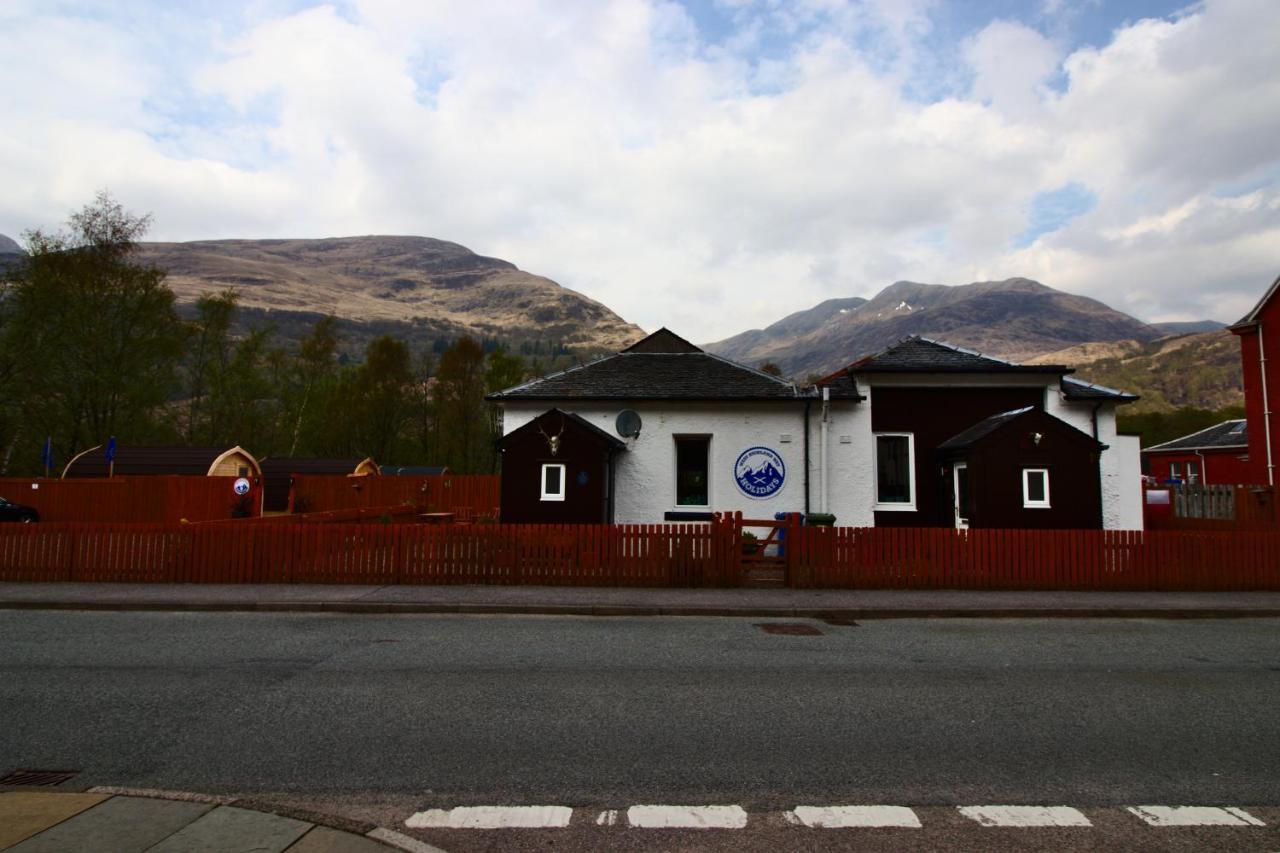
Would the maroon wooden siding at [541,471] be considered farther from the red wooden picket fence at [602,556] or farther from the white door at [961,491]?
the white door at [961,491]

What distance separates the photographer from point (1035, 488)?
667 inches

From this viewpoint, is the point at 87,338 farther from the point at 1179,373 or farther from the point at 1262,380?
the point at 1179,373

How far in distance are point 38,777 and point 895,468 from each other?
60.4 ft

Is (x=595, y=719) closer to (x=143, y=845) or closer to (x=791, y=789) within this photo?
(x=791, y=789)

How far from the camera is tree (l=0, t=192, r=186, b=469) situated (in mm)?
31625

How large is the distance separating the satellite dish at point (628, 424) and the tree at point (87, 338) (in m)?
26.9

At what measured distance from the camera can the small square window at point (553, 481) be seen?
1798 centimetres

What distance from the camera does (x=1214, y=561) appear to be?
14.2 meters

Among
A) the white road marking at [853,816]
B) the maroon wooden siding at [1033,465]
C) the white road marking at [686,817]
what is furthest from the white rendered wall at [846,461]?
the white road marking at [686,817]

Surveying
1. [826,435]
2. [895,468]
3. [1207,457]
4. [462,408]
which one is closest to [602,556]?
[826,435]

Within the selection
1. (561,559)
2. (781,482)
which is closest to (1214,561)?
(781,482)

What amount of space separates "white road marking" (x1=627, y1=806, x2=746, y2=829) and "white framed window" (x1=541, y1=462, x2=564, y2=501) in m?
13.6

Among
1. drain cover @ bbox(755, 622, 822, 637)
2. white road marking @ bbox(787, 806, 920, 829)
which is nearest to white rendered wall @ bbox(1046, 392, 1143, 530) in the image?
drain cover @ bbox(755, 622, 822, 637)

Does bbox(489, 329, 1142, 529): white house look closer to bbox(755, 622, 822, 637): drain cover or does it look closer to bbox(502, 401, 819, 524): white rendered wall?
bbox(502, 401, 819, 524): white rendered wall
